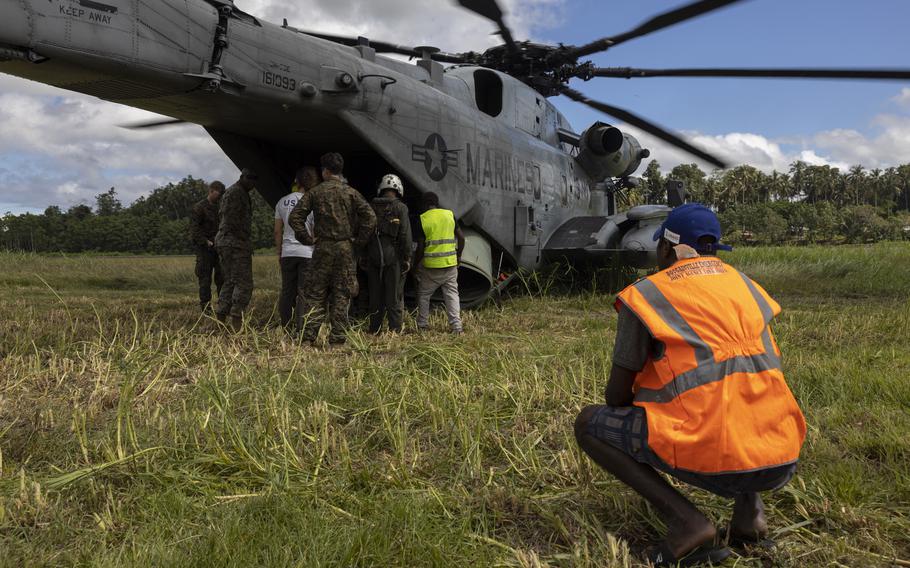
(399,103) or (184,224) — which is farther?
(184,224)

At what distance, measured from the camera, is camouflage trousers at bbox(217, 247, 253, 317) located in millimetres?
6906

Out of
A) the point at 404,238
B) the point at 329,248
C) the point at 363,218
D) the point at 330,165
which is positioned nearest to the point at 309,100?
the point at 330,165

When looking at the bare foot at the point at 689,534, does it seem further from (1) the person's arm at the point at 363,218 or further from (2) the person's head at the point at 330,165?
(2) the person's head at the point at 330,165

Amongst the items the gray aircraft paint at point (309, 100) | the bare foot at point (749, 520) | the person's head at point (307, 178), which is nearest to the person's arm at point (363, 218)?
the person's head at point (307, 178)

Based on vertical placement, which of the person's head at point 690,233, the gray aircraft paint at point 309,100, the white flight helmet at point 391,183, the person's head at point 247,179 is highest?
the gray aircraft paint at point 309,100

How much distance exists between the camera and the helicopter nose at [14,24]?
13.8 feet

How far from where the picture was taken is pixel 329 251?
594 centimetres

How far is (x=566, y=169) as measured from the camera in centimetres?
1070

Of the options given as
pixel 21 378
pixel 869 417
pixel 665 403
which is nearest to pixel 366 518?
pixel 665 403

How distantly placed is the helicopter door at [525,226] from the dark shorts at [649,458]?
669cm

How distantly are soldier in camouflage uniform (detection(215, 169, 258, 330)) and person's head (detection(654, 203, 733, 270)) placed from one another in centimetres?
530

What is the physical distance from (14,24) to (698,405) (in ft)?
15.6

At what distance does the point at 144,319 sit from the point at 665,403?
259 inches

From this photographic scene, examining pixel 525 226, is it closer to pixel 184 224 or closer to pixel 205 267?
pixel 205 267
